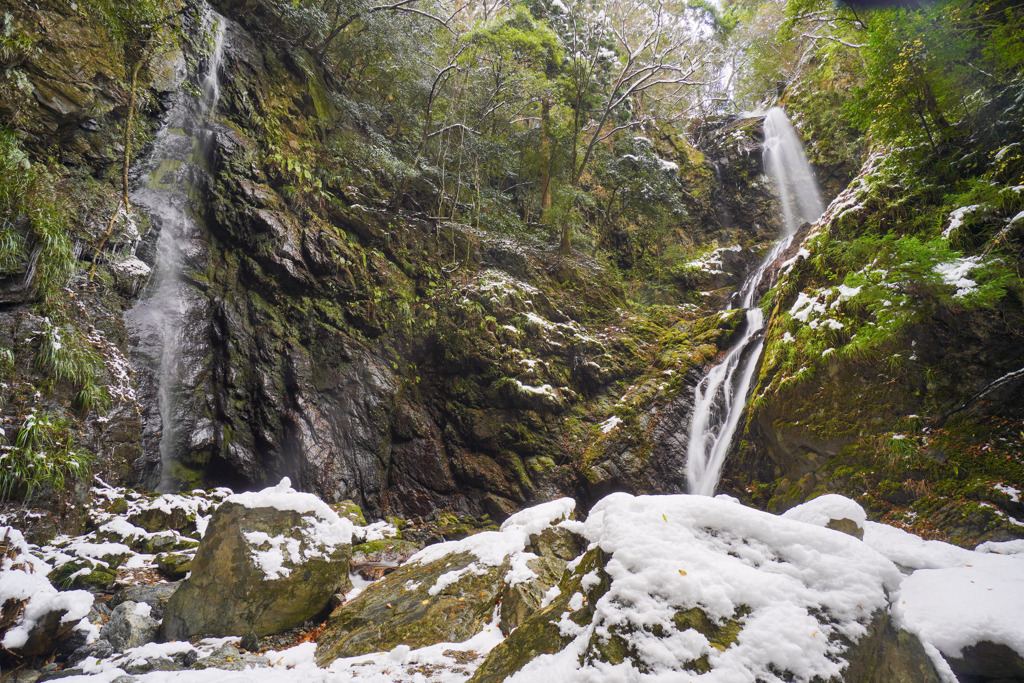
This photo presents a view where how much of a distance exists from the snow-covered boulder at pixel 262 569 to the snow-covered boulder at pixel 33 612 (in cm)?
69

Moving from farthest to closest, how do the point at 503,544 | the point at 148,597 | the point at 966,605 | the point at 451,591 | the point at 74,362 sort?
the point at 74,362, the point at 503,544, the point at 148,597, the point at 451,591, the point at 966,605

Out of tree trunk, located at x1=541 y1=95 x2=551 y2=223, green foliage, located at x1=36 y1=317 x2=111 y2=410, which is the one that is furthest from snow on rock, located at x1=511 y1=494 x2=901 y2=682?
tree trunk, located at x1=541 y1=95 x2=551 y2=223

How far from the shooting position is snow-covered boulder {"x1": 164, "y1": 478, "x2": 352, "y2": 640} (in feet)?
13.0

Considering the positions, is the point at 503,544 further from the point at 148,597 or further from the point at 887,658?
the point at 148,597

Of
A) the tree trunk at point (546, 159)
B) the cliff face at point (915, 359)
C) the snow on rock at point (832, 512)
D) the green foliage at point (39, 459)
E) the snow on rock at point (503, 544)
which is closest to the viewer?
the snow on rock at point (832, 512)

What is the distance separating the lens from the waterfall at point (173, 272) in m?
7.18

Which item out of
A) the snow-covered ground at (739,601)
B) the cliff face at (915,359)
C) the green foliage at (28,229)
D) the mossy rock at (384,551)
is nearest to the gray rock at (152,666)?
the snow-covered ground at (739,601)

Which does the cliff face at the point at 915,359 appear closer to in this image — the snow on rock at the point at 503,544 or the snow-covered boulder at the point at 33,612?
the snow on rock at the point at 503,544

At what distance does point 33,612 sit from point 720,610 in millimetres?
5253

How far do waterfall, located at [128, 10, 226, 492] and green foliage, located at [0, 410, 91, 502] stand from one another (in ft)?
6.12

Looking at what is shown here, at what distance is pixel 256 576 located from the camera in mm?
4137

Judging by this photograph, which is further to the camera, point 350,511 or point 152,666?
point 350,511

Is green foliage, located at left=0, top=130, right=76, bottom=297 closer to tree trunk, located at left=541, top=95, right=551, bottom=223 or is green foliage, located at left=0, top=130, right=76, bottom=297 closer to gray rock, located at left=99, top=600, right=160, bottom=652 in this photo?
gray rock, located at left=99, top=600, right=160, bottom=652

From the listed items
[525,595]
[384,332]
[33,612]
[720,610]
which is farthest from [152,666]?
[384,332]
